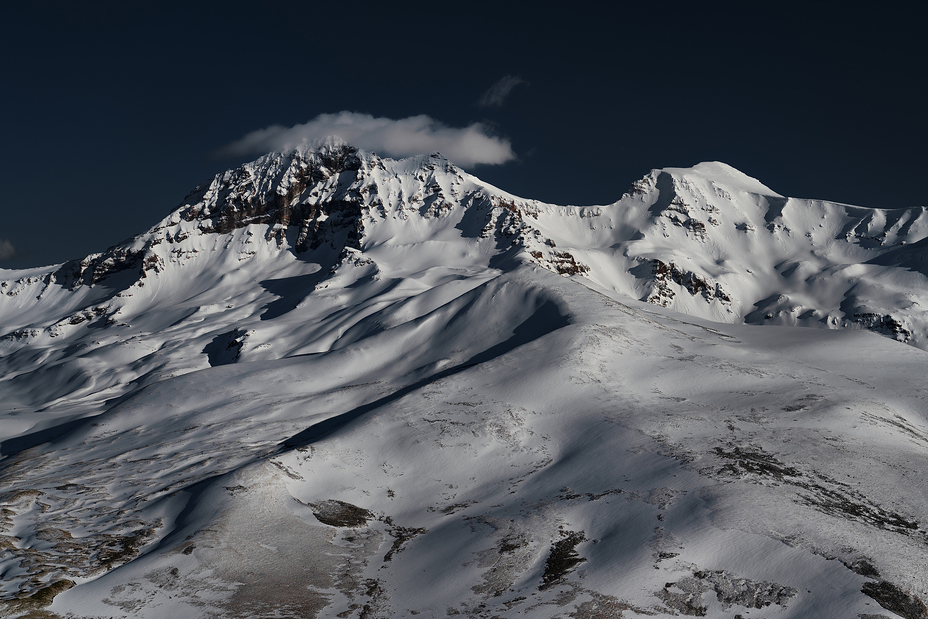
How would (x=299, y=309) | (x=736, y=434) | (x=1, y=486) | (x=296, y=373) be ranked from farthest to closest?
(x=299, y=309) < (x=296, y=373) < (x=1, y=486) < (x=736, y=434)

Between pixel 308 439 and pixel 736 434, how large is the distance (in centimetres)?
3974

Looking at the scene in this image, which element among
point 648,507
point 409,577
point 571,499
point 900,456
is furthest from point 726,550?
point 900,456

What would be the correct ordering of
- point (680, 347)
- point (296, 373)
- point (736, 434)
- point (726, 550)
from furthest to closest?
point (296, 373), point (680, 347), point (736, 434), point (726, 550)

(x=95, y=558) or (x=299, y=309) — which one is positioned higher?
(x=95, y=558)

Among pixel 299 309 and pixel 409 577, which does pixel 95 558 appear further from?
pixel 299 309

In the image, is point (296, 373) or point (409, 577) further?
point (296, 373)

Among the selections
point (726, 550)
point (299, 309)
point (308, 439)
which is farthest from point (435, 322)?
point (299, 309)

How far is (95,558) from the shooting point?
36.6 metres

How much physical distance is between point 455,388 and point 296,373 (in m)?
31.3

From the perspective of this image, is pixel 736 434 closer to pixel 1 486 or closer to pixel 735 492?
pixel 735 492

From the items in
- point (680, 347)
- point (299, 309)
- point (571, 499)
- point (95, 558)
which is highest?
point (95, 558)

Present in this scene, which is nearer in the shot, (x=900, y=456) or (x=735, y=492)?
(x=735, y=492)

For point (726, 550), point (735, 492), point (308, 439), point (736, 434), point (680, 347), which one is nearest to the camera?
point (726, 550)

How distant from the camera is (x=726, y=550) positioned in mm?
32000
